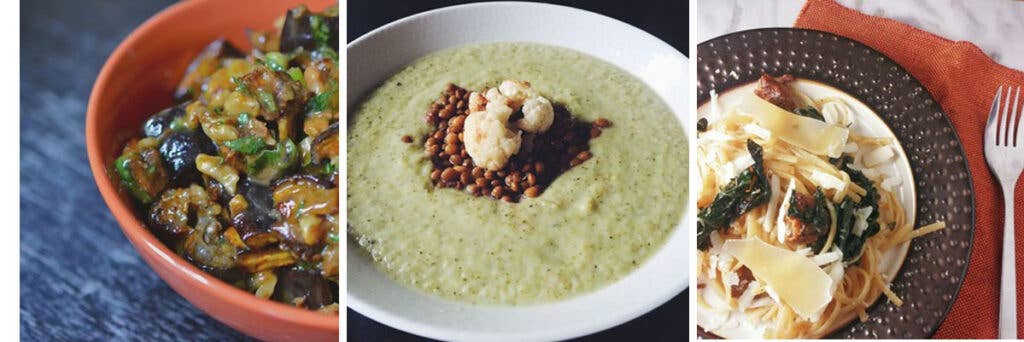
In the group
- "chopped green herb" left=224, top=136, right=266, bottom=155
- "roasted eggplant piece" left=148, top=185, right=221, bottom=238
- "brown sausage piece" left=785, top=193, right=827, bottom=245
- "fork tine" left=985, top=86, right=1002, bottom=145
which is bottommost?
"brown sausage piece" left=785, top=193, right=827, bottom=245

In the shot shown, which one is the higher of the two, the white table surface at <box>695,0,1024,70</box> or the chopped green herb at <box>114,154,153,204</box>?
the white table surface at <box>695,0,1024,70</box>

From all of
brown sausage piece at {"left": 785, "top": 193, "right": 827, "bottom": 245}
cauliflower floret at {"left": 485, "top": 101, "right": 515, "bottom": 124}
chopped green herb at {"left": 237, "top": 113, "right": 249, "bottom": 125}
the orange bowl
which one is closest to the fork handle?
brown sausage piece at {"left": 785, "top": 193, "right": 827, "bottom": 245}

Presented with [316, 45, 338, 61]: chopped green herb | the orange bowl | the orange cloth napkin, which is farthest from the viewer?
the orange cloth napkin

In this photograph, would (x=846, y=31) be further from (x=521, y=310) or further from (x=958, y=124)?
(x=521, y=310)

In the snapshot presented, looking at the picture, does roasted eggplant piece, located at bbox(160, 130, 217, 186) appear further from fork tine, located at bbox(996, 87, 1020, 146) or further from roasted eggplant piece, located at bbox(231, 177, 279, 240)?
fork tine, located at bbox(996, 87, 1020, 146)

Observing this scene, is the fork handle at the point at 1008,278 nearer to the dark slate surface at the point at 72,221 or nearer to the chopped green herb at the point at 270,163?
the chopped green herb at the point at 270,163

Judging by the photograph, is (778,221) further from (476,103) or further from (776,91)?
(476,103)

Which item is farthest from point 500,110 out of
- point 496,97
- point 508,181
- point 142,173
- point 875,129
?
point 875,129
